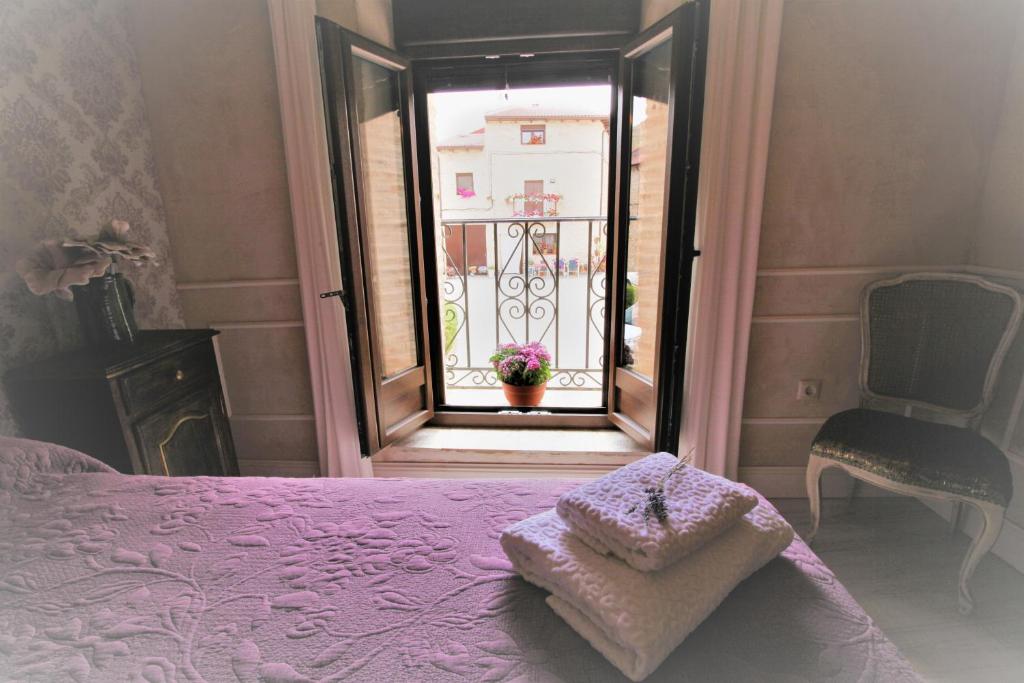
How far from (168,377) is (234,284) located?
2.19ft

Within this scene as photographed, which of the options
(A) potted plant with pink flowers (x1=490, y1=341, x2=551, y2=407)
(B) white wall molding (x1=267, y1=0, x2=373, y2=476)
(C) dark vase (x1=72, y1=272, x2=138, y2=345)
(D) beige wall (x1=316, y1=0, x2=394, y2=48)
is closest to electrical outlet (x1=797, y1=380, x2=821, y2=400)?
(A) potted plant with pink flowers (x1=490, y1=341, x2=551, y2=407)

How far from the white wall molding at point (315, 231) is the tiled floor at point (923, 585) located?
1.94m

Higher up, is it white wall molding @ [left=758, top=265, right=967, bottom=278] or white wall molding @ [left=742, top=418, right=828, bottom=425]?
white wall molding @ [left=758, top=265, right=967, bottom=278]

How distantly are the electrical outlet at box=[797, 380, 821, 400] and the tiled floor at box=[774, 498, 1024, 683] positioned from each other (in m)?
0.47

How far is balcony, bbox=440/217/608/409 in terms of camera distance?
3439mm

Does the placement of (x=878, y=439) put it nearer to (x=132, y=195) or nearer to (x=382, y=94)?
(x=382, y=94)

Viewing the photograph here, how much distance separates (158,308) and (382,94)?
137 cm

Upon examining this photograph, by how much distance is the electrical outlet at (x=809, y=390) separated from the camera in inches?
78.1

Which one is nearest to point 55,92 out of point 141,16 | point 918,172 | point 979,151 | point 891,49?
point 141,16

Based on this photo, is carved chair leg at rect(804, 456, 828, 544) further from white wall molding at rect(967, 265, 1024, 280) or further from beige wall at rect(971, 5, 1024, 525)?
white wall molding at rect(967, 265, 1024, 280)

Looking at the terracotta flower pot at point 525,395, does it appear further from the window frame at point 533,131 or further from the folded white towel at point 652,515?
the window frame at point 533,131

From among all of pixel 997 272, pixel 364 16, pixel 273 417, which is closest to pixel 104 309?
pixel 273 417

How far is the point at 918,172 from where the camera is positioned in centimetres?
177

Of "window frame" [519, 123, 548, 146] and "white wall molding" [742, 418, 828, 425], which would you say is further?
"window frame" [519, 123, 548, 146]
